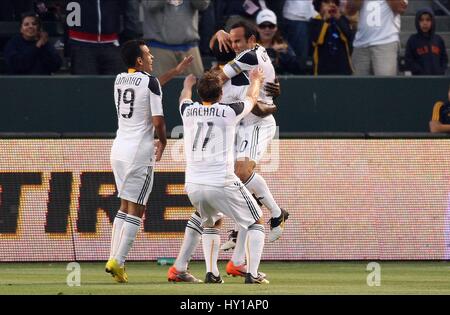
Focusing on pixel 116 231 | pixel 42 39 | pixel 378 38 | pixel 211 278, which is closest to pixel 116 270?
pixel 116 231

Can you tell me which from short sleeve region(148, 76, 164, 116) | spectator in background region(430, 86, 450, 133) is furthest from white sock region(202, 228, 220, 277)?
spectator in background region(430, 86, 450, 133)

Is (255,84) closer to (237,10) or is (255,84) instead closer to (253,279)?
(253,279)

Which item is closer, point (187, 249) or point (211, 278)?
point (211, 278)

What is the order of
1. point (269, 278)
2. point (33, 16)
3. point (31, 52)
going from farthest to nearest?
point (31, 52) < point (33, 16) < point (269, 278)

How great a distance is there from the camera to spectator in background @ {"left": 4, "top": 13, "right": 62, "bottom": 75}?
62.7 feet

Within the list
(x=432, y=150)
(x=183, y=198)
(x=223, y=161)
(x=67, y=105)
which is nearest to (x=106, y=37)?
(x=67, y=105)

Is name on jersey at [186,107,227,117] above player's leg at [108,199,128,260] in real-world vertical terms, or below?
above

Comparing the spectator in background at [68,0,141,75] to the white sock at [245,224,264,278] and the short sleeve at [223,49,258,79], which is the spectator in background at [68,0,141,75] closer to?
the short sleeve at [223,49,258,79]

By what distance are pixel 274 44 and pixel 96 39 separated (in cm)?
244

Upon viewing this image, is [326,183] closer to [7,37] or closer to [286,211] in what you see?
[286,211]

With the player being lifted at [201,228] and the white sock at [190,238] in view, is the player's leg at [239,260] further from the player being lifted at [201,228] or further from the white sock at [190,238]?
the white sock at [190,238]

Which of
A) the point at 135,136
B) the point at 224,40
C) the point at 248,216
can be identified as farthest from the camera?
the point at 224,40

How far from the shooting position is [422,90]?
1938 cm

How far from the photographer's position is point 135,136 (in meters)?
14.0
